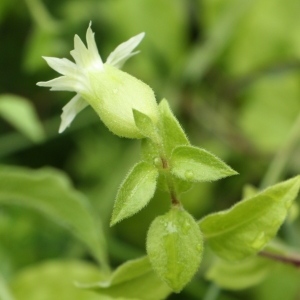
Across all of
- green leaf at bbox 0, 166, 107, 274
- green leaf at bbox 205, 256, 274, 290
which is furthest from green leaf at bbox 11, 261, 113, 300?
green leaf at bbox 205, 256, 274, 290

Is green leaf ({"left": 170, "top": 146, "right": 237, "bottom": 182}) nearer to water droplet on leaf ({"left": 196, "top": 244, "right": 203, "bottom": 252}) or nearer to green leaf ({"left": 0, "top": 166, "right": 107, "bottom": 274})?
water droplet on leaf ({"left": 196, "top": 244, "right": 203, "bottom": 252})

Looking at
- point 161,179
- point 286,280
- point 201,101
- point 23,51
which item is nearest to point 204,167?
point 161,179

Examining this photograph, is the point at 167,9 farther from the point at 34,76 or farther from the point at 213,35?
the point at 34,76

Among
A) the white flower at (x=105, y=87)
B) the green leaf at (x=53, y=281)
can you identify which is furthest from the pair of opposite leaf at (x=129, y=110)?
the green leaf at (x=53, y=281)

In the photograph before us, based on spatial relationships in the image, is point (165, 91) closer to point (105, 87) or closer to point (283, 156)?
point (283, 156)

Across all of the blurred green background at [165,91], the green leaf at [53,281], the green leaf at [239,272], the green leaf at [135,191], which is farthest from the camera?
the blurred green background at [165,91]

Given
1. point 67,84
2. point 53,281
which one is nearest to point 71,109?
point 67,84

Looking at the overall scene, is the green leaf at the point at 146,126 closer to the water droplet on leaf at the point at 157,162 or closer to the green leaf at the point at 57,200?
the water droplet on leaf at the point at 157,162
